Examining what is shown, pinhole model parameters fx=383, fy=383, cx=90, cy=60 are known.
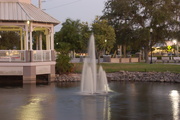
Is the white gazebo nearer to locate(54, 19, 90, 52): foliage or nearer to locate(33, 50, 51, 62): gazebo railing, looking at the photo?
locate(33, 50, 51, 62): gazebo railing

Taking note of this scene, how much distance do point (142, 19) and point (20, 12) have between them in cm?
2050

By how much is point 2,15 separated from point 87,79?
A: 1013 cm

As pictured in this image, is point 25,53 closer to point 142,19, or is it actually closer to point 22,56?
point 22,56

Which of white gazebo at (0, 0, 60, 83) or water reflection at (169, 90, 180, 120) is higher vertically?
white gazebo at (0, 0, 60, 83)

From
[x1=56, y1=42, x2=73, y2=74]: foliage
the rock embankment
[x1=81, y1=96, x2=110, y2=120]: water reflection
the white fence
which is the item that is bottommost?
[x1=81, y1=96, x2=110, y2=120]: water reflection

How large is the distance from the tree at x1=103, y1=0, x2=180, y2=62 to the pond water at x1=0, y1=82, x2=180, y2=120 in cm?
2104

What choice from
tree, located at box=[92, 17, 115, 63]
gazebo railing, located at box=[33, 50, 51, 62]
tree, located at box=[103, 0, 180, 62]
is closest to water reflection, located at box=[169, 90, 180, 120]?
gazebo railing, located at box=[33, 50, 51, 62]

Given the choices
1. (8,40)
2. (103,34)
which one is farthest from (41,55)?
(8,40)

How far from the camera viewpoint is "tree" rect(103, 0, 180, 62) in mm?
45781

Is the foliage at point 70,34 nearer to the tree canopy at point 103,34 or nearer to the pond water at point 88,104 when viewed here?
the tree canopy at point 103,34

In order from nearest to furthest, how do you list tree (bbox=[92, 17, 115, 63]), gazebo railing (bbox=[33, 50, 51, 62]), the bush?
gazebo railing (bbox=[33, 50, 51, 62])
the bush
tree (bbox=[92, 17, 115, 63])

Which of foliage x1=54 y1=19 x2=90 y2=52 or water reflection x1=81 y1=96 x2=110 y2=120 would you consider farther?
foliage x1=54 y1=19 x2=90 y2=52

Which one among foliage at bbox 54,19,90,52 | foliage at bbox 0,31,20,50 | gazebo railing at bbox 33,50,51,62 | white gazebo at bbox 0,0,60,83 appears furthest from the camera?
foliage at bbox 0,31,20,50

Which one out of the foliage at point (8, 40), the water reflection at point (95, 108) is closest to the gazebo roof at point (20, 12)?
the water reflection at point (95, 108)
